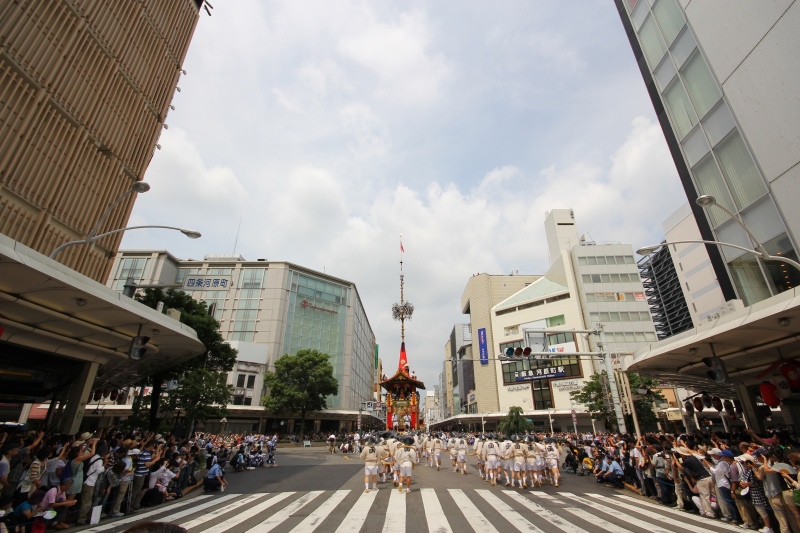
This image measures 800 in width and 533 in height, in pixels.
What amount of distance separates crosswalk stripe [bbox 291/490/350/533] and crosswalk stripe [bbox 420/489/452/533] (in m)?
2.48

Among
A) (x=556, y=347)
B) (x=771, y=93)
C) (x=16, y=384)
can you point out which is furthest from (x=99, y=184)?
(x=556, y=347)

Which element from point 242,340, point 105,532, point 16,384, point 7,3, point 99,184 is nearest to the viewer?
point 105,532

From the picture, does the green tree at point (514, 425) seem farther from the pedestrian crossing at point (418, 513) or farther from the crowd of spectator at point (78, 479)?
the crowd of spectator at point (78, 479)

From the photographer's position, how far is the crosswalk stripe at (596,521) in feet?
26.3

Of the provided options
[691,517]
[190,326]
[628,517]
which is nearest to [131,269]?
[190,326]

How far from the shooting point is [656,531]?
7871 millimetres

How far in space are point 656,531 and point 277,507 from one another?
9.06 metres

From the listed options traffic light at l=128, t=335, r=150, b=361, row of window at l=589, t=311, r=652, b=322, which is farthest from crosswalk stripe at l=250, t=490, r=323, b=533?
row of window at l=589, t=311, r=652, b=322

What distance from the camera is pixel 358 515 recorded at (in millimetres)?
9102

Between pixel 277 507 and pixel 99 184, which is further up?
pixel 99 184

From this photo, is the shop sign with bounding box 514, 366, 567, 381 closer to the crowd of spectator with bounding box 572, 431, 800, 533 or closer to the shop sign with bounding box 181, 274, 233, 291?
the crowd of spectator with bounding box 572, 431, 800, 533

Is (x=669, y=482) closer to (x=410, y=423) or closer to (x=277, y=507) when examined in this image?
(x=277, y=507)

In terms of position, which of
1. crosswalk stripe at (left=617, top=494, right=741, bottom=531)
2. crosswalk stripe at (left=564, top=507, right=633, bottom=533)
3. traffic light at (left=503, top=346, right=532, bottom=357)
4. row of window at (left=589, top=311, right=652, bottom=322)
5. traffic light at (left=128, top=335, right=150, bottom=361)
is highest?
row of window at (left=589, top=311, right=652, bottom=322)

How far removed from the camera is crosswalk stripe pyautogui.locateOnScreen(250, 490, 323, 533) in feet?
26.0
